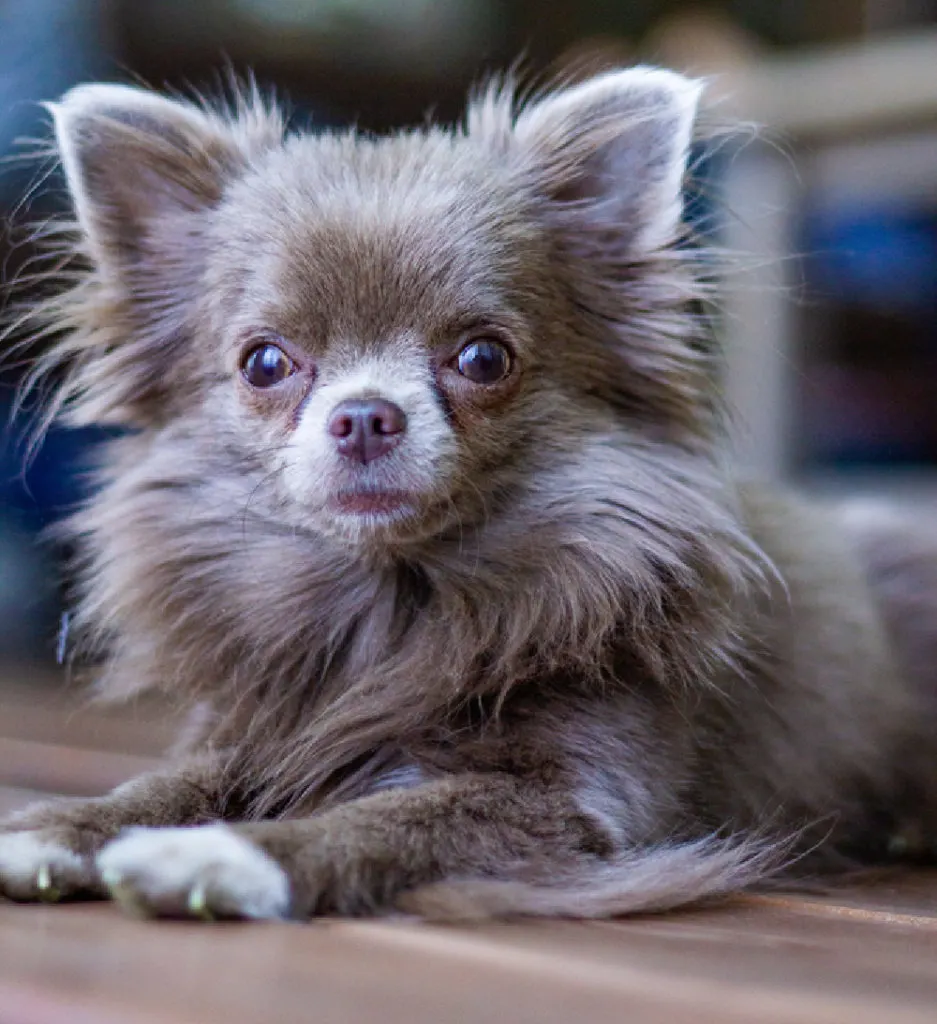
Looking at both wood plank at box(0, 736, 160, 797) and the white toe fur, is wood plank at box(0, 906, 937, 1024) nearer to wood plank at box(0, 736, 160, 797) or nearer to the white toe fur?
the white toe fur

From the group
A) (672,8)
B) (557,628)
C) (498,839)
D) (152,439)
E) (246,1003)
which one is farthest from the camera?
(672,8)

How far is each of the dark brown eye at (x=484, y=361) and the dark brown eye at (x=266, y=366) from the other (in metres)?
0.26

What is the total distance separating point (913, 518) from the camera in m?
2.62

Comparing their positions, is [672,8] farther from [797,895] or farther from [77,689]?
[797,895]

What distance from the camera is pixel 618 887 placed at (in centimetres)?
156

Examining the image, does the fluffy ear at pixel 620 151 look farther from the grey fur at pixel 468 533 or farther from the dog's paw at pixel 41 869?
the dog's paw at pixel 41 869

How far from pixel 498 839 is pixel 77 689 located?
5.38 ft

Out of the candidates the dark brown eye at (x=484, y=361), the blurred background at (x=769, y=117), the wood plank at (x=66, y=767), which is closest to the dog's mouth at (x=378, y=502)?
the dark brown eye at (x=484, y=361)

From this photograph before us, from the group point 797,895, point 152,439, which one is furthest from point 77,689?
point 797,895

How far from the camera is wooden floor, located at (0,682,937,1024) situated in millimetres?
1135

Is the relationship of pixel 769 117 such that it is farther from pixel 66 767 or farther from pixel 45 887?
pixel 45 887

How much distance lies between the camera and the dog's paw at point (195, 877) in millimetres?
1391

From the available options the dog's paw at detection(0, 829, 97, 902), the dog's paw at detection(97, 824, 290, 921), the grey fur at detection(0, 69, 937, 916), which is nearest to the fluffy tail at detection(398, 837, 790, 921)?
the grey fur at detection(0, 69, 937, 916)

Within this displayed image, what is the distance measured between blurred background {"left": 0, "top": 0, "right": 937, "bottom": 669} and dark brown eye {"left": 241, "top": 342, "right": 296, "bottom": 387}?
1.34 meters
